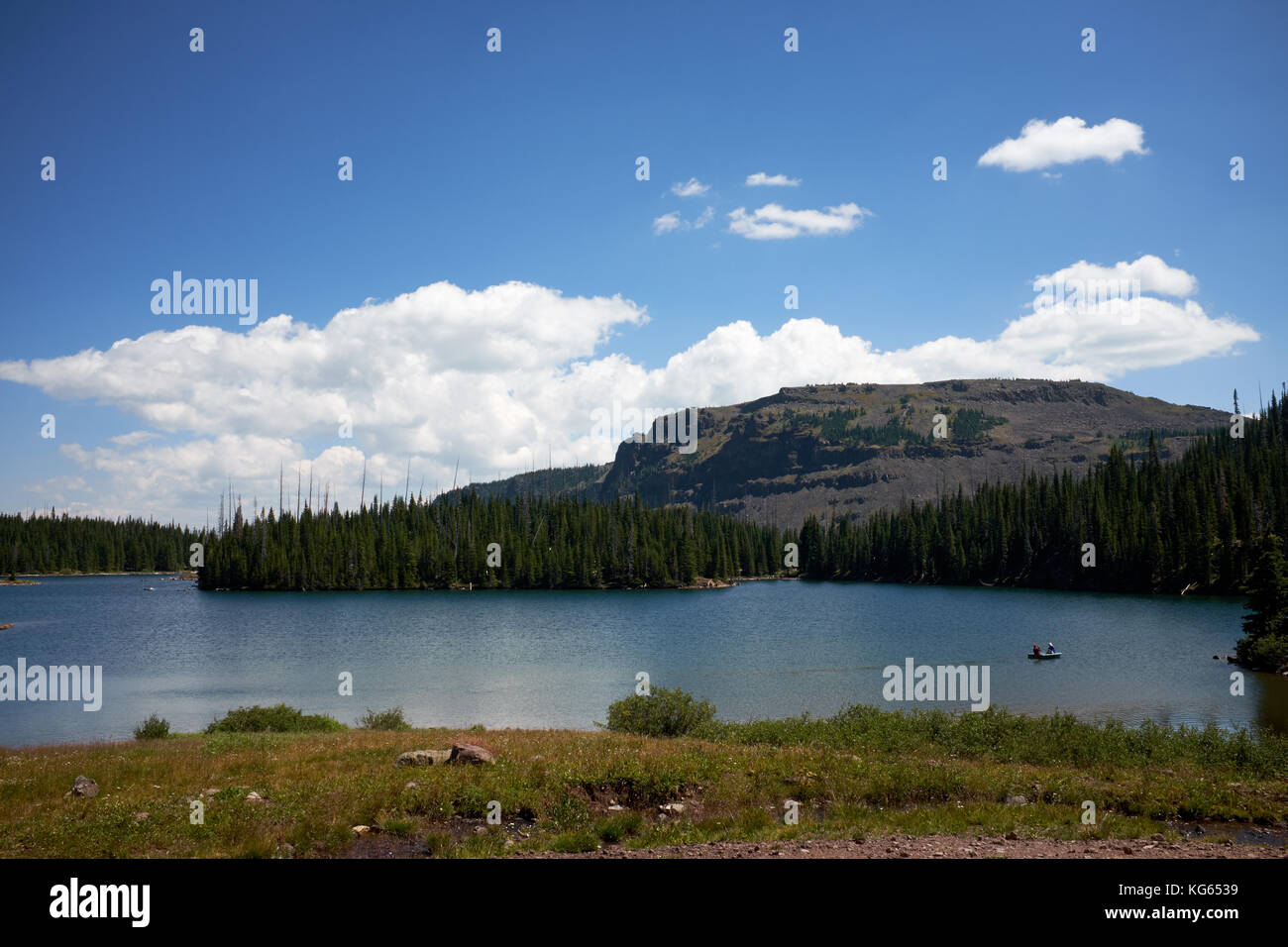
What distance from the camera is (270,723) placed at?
35.7 meters

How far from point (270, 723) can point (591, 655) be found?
3600 centimetres

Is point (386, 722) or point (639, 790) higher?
point (639, 790)

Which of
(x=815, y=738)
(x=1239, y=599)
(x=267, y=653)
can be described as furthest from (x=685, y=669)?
(x=1239, y=599)

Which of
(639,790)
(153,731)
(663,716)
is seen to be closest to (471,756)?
(639,790)

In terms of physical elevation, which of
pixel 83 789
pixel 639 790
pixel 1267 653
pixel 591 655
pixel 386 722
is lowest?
pixel 591 655

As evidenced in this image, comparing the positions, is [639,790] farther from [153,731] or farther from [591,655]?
[591,655]

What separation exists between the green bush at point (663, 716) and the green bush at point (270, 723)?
540 inches

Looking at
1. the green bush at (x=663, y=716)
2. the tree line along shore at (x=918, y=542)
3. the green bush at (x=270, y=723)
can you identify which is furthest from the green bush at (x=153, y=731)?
the tree line along shore at (x=918, y=542)

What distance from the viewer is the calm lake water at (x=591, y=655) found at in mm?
44875

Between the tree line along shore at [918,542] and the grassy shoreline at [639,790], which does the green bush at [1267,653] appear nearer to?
the grassy shoreline at [639,790]

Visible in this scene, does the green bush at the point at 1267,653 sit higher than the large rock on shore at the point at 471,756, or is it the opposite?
the large rock on shore at the point at 471,756

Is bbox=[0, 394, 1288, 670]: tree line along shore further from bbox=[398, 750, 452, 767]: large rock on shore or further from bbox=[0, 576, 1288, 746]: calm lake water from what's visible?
bbox=[398, 750, 452, 767]: large rock on shore
